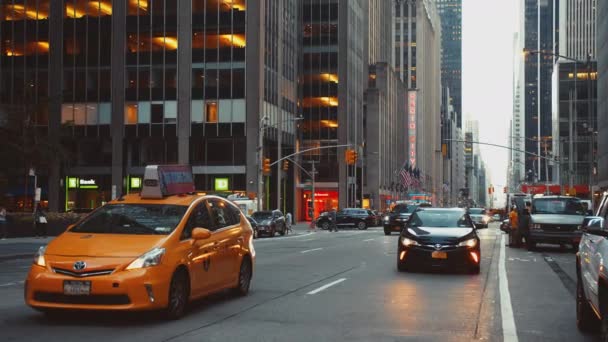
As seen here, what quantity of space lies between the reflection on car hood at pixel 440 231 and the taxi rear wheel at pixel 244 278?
19.2 ft

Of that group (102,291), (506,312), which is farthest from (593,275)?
(102,291)

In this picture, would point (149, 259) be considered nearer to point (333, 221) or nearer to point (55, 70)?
point (333, 221)

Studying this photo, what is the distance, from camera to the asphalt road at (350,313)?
891 cm

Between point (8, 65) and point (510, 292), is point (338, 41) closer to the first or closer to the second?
point (8, 65)

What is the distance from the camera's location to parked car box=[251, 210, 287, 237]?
141 feet

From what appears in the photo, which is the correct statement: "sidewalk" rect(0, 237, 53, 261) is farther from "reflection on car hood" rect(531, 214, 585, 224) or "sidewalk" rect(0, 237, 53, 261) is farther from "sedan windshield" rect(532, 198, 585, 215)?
"sedan windshield" rect(532, 198, 585, 215)

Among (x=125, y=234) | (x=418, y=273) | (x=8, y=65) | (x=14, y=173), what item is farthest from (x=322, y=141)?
(x=125, y=234)

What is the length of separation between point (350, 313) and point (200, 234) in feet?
8.15

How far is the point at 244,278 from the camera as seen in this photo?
1258 centimetres

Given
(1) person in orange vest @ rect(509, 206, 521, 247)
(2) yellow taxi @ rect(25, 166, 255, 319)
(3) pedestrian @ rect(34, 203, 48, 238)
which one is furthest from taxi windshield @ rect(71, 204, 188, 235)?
(3) pedestrian @ rect(34, 203, 48, 238)

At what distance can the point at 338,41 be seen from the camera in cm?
9344

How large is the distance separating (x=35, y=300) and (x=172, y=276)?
5.48ft

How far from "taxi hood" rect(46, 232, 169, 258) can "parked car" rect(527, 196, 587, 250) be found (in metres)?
20.2

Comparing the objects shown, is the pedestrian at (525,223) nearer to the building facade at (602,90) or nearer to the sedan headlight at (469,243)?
the sedan headlight at (469,243)
